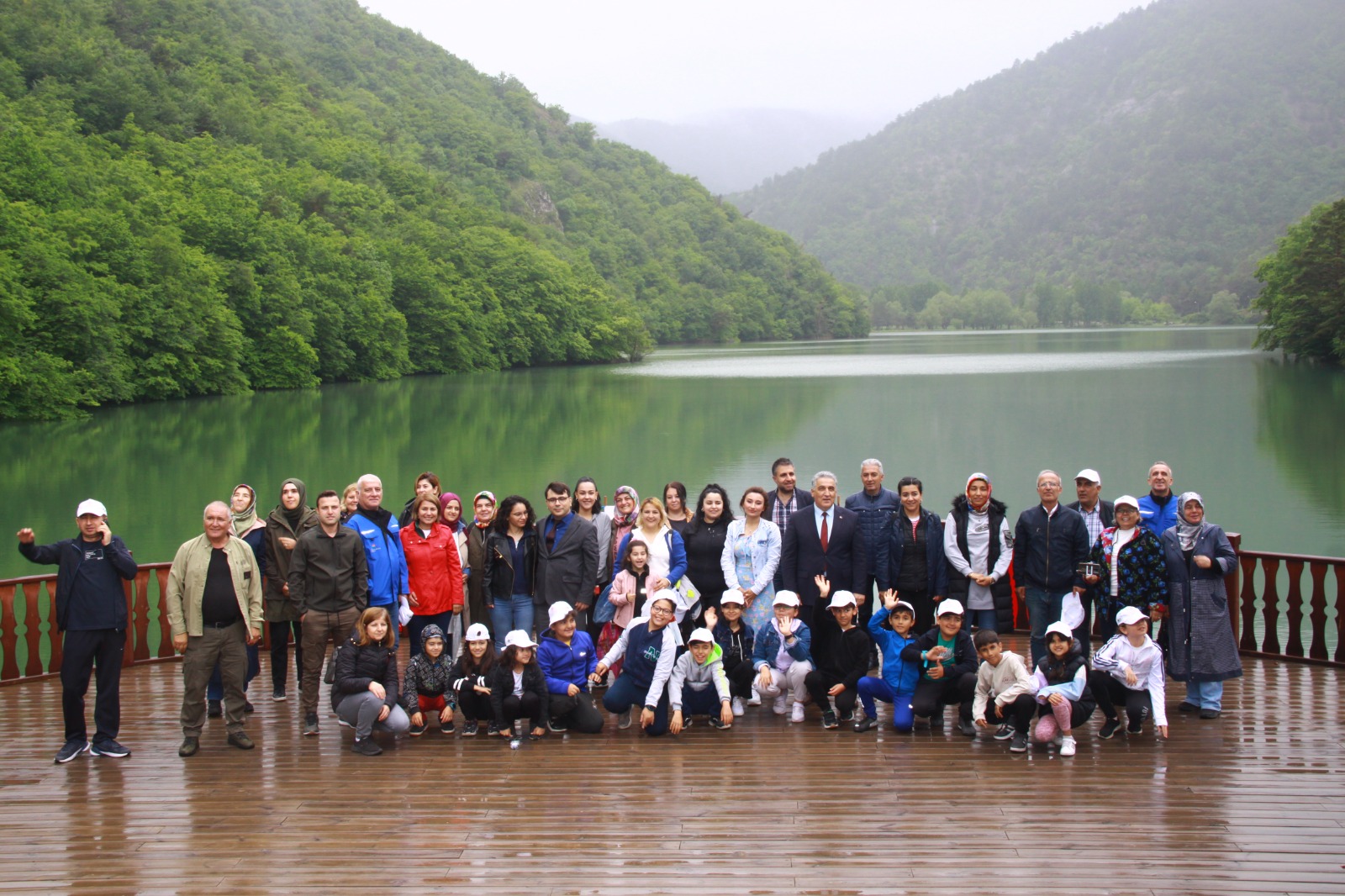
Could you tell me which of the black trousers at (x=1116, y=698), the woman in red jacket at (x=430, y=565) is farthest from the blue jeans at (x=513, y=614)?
the black trousers at (x=1116, y=698)

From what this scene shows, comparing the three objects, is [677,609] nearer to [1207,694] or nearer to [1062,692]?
[1062,692]

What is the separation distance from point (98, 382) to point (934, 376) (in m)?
32.9

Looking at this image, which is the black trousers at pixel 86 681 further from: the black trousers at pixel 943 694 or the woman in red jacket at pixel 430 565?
the black trousers at pixel 943 694

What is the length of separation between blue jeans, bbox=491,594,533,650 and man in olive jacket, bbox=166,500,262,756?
169 centimetres

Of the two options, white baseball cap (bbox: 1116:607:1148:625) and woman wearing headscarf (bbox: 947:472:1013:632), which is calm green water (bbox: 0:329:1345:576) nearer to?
woman wearing headscarf (bbox: 947:472:1013:632)

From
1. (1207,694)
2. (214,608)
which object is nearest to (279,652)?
(214,608)

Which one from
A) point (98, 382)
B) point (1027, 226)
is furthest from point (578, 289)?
point (1027, 226)

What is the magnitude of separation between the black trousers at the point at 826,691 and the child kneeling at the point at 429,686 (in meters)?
2.22

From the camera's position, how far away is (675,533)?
7.22 meters

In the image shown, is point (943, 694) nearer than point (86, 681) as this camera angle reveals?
No

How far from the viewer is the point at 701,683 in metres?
6.58

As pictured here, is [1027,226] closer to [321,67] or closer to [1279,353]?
[321,67]

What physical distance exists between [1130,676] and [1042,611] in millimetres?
1019

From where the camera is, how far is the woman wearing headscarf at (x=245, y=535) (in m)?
6.86
